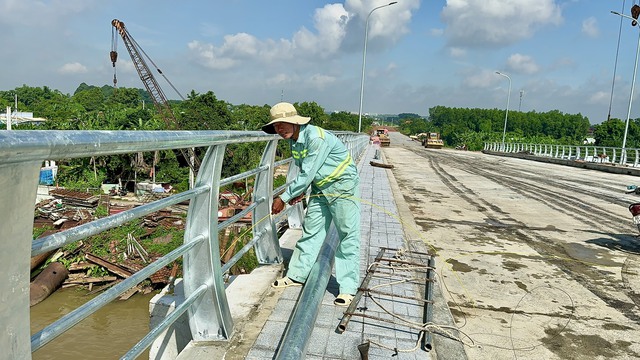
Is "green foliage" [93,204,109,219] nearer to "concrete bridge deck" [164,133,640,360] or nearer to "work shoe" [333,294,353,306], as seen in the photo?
"concrete bridge deck" [164,133,640,360]

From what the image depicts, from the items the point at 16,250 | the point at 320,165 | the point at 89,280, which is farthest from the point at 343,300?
the point at 89,280

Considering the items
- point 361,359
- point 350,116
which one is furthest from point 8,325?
point 350,116

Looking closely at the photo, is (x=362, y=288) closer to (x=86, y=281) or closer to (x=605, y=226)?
(x=605, y=226)

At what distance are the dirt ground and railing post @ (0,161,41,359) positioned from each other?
2.83m

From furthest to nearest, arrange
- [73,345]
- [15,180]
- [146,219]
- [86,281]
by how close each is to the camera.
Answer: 1. [146,219]
2. [86,281]
3. [73,345]
4. [15,180]

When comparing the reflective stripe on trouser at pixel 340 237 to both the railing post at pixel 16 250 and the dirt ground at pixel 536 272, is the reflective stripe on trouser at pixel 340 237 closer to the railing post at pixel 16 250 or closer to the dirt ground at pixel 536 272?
the dirt ground at pixel 536 272

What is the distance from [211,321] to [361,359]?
0.90 metres

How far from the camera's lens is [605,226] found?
25.1 feet

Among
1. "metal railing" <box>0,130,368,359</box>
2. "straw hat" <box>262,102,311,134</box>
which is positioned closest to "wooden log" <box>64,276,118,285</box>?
"straw hat" <box>262,102,311,134</box>

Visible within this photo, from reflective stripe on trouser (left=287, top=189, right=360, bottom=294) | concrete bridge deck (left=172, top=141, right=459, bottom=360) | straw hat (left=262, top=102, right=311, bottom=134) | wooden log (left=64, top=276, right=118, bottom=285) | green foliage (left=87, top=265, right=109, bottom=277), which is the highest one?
Answer: straw hat (left=262, top=102, right=311, bottom=134)

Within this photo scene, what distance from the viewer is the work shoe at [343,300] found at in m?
3.33

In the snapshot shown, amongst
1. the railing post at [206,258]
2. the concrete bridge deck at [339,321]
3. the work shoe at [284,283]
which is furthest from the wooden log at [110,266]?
the railing post at [206,258]

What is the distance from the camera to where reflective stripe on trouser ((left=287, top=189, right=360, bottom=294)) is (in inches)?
135

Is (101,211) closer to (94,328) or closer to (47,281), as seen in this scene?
(47,281)
